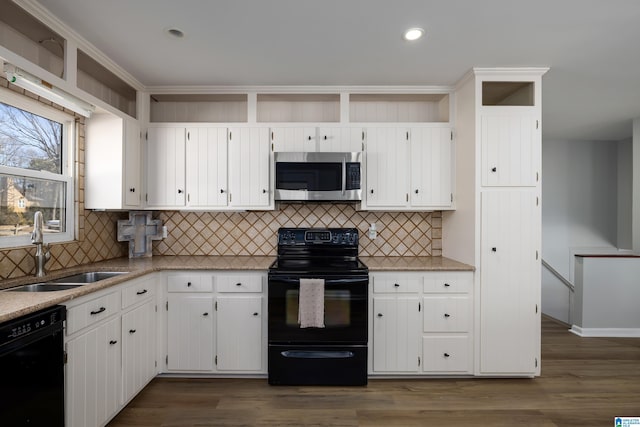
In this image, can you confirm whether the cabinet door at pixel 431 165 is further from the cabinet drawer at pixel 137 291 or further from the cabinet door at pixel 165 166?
the cabinet drawer at pixel 137 291

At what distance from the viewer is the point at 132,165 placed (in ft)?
8.93

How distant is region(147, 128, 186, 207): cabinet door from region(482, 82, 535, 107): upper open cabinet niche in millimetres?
2797

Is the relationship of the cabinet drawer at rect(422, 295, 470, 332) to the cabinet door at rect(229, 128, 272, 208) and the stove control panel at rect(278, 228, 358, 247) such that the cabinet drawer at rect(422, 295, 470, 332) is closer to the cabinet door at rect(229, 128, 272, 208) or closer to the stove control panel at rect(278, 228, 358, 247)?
the stove control panel at rect(278, 228, 358, 247)

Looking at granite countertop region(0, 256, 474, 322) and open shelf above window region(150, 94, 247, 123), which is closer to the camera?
granite countertop region(0, 256, 474, 322)

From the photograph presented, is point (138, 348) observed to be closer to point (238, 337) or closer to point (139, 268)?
point (139, 268)

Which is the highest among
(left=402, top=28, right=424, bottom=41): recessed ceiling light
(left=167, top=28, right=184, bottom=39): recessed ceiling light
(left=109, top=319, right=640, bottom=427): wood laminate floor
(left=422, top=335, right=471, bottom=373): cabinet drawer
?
(left=167, top=28, right=184, bottom=39): recessed ceiling light

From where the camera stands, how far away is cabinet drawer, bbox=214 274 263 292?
2541 millimetres

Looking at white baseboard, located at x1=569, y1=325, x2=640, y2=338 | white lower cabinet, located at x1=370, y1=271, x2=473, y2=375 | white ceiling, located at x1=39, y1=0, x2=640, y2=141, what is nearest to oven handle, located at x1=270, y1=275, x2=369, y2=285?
white lower cabinet, located at x1=370, y1=271, x2=473, y2=375

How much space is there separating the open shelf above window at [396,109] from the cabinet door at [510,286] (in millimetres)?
1098

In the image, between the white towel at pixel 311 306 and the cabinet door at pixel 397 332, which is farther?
the cabinet door at pixel 397 332

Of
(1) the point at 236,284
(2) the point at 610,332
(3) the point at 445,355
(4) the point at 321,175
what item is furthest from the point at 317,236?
(2) the point at 610,332

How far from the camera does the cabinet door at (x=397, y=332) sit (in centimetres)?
252

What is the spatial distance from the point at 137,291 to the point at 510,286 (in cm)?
286

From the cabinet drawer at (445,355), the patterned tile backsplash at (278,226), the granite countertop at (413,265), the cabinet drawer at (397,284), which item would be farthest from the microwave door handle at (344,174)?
the cabinet drawer at (445,355)
